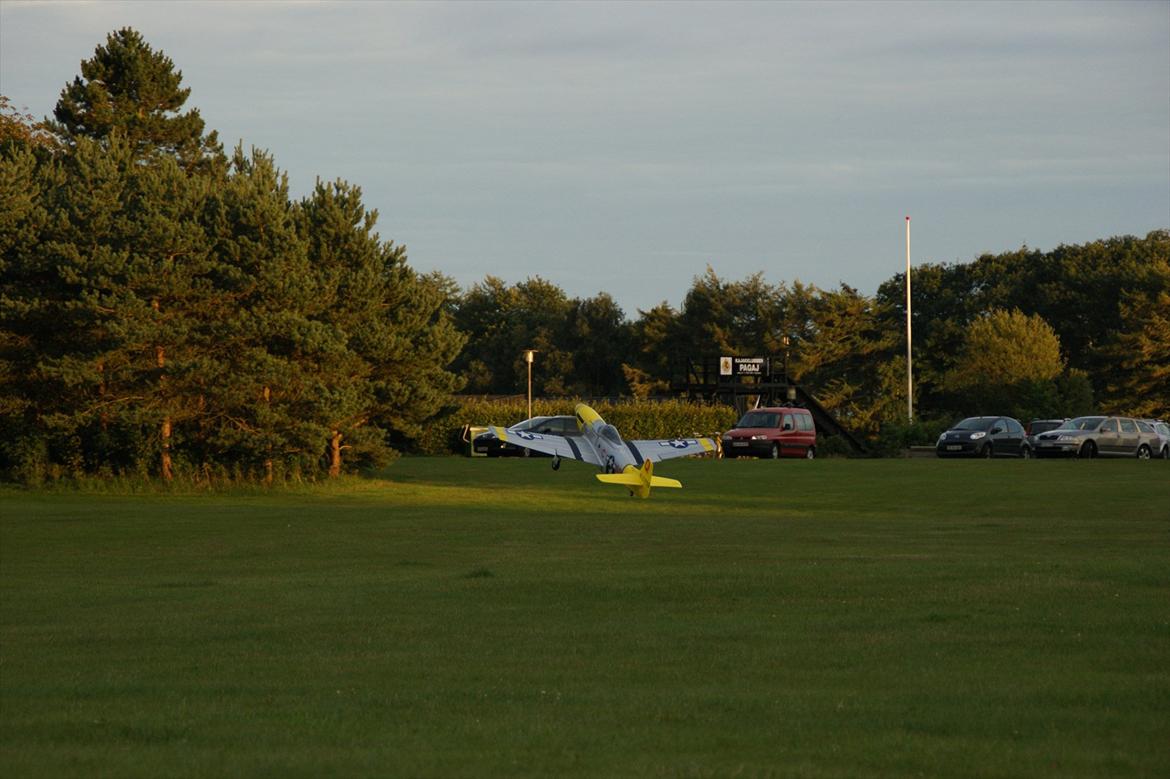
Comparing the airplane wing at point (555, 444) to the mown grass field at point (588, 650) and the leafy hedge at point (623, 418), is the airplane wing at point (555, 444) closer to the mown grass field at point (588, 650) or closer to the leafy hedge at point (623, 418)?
the mown grass field at point (588, 650)

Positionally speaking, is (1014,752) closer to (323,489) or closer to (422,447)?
Result: (323,489)

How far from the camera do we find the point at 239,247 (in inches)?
1271

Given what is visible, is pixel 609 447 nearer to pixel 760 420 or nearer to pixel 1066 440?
pixel 760 420

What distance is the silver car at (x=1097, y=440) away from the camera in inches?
1882

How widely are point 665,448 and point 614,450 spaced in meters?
2.79

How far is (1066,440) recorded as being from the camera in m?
47.8

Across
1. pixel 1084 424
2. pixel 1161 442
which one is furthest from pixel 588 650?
pixel 1161 442

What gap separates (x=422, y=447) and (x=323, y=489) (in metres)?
20.1

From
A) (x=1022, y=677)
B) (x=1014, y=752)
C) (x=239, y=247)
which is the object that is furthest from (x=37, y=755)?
(x=239, y=247)

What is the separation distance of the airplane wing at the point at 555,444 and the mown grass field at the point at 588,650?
11.5 m

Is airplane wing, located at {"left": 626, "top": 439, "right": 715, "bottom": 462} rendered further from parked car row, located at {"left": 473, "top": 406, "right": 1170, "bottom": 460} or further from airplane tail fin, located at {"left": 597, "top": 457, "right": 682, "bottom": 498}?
parked car row, located at {"left": 473, "top": 406, "right": 1170, "bottom": 460}

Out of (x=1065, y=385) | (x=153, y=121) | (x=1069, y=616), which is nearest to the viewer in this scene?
(x=1069, y=616)

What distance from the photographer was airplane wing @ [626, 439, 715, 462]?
33781mm

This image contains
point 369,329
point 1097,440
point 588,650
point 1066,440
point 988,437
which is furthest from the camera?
point 988,437
